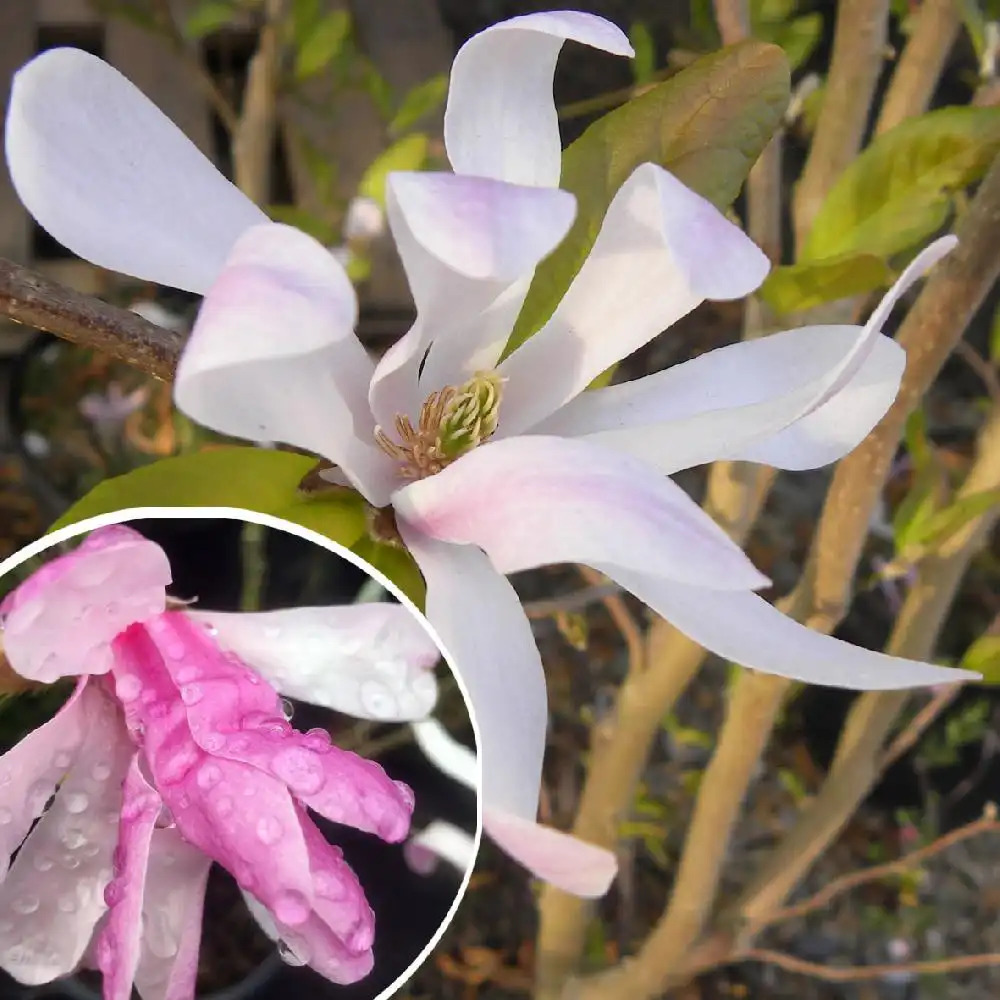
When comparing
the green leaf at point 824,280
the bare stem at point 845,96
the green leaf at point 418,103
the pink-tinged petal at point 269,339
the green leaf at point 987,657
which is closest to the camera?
the pink-tinged petal at point 269,339

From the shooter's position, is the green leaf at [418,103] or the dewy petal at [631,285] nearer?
the dewy petal at [631,285]

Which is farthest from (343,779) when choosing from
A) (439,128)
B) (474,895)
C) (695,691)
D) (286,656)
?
(439,128)

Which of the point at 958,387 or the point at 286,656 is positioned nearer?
the point at 286,656

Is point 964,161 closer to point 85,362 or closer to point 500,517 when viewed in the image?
point 500,517

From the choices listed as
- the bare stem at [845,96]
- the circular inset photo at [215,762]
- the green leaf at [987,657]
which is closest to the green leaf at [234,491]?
the circular inset photo at [215,762]

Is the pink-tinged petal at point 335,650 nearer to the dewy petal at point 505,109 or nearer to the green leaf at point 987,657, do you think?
the dewy petal at point 505,109

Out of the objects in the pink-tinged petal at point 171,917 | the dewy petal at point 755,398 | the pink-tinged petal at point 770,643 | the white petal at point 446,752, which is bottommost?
the pink-tinged petal at point 171,917

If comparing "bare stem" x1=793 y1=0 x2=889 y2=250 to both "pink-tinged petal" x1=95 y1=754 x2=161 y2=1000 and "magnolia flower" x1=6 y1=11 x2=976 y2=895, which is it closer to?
"magnolia flower" x1=6 y1=11 x2=976 y2=895

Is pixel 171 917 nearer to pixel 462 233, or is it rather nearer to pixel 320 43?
pixel 462 233
